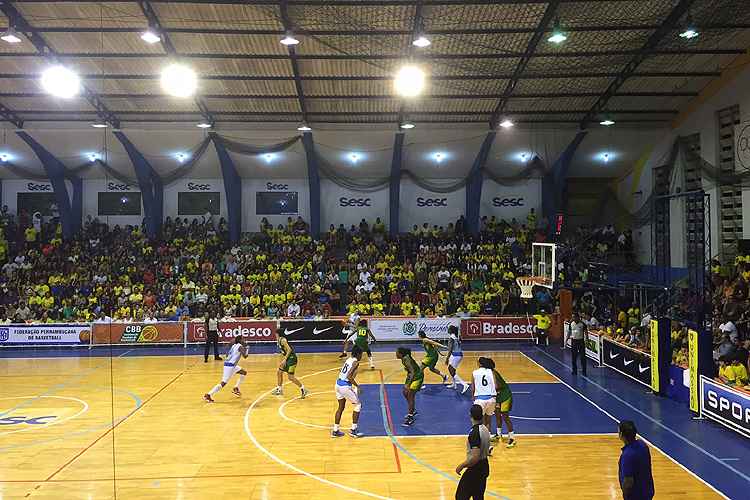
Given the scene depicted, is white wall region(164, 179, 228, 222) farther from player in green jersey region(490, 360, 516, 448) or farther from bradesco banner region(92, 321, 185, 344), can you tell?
player in green jersey region(490, 360, 516, 448)

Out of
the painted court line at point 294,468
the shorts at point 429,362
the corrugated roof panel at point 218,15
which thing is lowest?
the painted court line at point 294,468

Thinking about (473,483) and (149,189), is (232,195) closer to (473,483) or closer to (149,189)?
(149,189)

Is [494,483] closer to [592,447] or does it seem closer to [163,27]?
[592,447]

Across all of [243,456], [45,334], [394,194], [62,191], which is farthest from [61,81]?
[394,194]

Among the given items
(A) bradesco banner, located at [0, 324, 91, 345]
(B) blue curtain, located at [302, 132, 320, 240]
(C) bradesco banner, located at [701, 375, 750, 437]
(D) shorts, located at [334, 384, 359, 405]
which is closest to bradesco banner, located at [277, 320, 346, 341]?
(A) bradesco banner, located at [0, 324, 91, 345]

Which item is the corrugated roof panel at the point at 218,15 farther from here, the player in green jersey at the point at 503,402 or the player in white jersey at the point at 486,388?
the player in green jersey at the point at 503,402

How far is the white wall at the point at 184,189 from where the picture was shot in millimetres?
33906

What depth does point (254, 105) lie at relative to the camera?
84.6 ft

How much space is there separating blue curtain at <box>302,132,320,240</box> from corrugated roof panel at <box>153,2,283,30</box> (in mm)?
9583

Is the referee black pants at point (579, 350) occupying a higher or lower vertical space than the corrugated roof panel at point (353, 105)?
lower

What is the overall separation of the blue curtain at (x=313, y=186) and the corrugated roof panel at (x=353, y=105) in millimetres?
2959

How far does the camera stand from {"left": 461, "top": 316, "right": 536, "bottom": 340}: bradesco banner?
25.3m

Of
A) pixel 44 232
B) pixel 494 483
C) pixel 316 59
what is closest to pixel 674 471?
pixel 494 483

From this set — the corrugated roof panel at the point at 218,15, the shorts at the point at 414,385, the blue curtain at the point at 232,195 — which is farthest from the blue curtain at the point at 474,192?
the shorts at the point at 414,385
